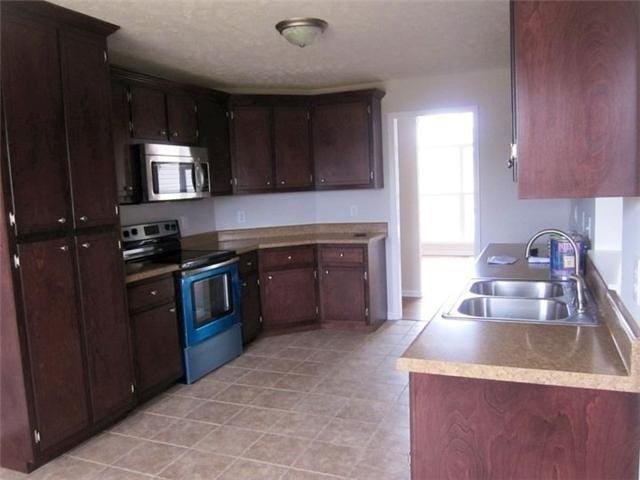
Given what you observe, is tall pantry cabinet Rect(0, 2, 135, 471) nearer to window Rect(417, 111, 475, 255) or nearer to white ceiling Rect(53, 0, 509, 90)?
white ceiling Rect(53, 0, 509, 90)

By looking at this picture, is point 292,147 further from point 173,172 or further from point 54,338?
point 54,338

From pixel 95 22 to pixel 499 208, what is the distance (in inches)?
140

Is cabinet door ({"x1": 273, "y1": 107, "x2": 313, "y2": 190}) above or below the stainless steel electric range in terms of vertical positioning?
above

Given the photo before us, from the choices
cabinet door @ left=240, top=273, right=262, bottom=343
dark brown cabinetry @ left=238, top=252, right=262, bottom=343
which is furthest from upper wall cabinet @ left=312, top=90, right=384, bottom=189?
cabinet door @ left=240, top=273, right=262, bottom=343

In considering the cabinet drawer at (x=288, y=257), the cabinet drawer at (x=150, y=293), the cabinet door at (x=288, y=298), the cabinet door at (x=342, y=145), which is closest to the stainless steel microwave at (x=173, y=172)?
the cabinet drawer at (x=150, y=293)

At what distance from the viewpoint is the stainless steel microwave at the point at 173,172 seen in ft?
11.3

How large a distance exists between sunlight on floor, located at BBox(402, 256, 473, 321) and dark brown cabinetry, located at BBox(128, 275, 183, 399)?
6.64 feet

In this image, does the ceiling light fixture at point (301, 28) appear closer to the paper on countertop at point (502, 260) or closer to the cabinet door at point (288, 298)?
the paper on countertop at point (502, 260)

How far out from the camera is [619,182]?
53.9 inches

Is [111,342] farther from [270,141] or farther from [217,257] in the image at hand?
[270,141]

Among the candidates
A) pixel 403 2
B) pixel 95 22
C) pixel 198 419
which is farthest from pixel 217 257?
pixel 403 2

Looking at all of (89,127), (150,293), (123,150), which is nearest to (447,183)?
(123,150)

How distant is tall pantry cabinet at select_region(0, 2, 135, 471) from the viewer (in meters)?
2.34

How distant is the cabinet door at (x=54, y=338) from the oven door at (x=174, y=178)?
37.8 inches
